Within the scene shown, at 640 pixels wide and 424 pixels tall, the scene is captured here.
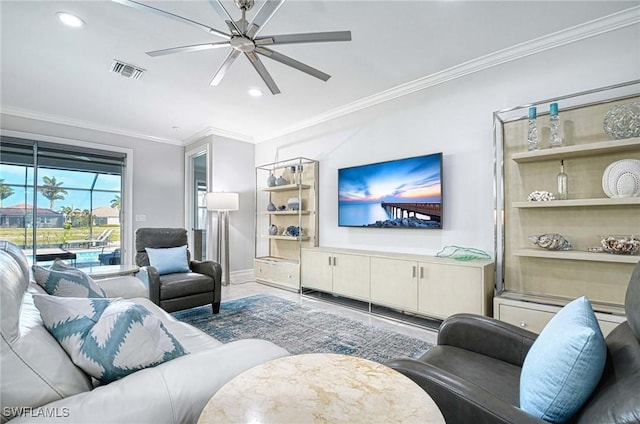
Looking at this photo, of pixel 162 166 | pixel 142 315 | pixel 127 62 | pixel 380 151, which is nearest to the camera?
pixel 142 315

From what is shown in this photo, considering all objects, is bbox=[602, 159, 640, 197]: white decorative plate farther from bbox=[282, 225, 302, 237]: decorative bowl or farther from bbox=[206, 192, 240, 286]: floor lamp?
bbox=[206, 192, 240, 286]: floor lamp

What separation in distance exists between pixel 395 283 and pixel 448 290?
56 centimetres

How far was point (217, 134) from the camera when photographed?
5.23 m

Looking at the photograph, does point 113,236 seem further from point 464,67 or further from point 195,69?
point 464,67

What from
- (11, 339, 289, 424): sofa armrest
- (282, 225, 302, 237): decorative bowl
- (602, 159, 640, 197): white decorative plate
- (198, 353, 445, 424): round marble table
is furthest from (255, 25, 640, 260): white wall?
(11, 339, 289, 424): sofa armrest

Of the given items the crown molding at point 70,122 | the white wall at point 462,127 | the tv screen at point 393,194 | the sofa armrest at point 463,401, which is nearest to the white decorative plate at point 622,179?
the white wall at point 462,127

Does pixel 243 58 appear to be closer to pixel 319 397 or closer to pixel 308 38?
pixel 308 38

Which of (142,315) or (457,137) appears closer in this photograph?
(142,315)

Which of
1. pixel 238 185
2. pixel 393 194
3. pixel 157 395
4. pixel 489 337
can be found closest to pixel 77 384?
pixel 157 395

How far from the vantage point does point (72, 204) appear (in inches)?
190

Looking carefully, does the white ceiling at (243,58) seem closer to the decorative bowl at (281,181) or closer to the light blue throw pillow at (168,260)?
the decorative bowl at (281,181)

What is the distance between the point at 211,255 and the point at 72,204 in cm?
232

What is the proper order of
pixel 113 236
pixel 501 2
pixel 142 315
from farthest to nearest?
pixel 113 236, pixel 501 2, pixel 142 315

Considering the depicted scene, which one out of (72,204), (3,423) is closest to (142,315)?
(3,423)
